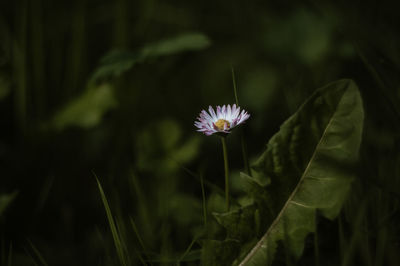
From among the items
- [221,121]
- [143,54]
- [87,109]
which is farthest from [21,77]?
[221,121]

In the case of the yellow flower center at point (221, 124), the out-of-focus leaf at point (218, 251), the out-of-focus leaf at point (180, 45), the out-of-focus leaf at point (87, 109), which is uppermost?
the out-of-focus leaf at point (180, 45)

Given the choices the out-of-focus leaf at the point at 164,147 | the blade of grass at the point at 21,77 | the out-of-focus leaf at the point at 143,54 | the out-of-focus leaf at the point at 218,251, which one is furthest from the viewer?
the blade of grass at the point at 21,77

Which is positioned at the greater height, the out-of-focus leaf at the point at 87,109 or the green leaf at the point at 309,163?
the out-of-focus leaf at the point at 87,109

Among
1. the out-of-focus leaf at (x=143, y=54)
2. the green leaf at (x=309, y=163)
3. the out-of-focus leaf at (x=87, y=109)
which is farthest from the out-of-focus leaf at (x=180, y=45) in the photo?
the green leaf at (x=309, y=163)

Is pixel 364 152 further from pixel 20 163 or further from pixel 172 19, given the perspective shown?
pixel 172 19

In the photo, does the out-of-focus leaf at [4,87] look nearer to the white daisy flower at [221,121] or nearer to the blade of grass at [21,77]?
the blade of grass at [21,77]

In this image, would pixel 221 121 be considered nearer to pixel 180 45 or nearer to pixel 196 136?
pixel 180 45
